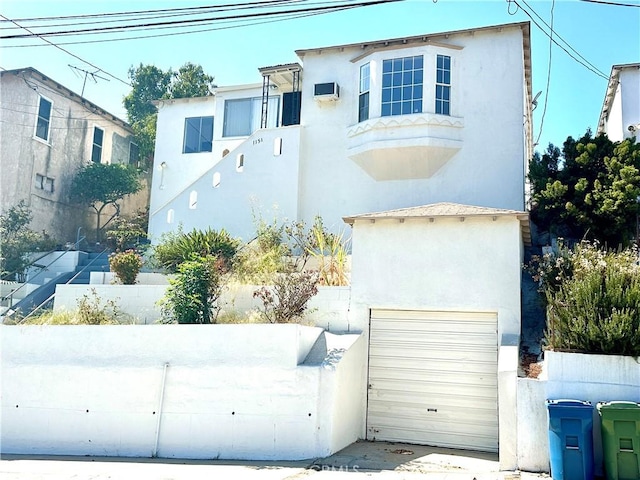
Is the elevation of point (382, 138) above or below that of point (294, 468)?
above

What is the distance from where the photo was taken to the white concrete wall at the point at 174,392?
942cm

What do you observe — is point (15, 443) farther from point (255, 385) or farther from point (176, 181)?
point (176, 181)

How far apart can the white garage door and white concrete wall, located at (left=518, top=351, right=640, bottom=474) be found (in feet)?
6.17

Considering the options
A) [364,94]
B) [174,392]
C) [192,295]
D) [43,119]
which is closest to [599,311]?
[174,392]

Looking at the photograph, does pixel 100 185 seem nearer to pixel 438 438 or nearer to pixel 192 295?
pixel 192 295

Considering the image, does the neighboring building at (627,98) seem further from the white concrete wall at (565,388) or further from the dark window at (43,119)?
the dark window at (43,119)

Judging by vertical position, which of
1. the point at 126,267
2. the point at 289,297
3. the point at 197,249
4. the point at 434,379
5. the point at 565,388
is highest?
the point at 197,249

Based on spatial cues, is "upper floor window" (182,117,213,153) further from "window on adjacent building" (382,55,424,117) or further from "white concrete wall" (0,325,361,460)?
"white concrete wall" (0,325,361,460)

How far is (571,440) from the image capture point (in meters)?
7.62

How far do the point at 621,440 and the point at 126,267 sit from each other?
10.6 meters

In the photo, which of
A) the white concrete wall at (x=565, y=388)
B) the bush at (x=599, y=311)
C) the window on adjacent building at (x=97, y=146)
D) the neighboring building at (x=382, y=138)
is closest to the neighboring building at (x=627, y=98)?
the neighboring building at (x=382, y=138)

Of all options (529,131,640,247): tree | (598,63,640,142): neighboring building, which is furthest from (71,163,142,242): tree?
(598,63,640,142): neighboring building

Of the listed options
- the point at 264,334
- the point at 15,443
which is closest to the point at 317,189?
the point at 264,334

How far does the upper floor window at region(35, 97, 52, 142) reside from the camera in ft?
71.7
